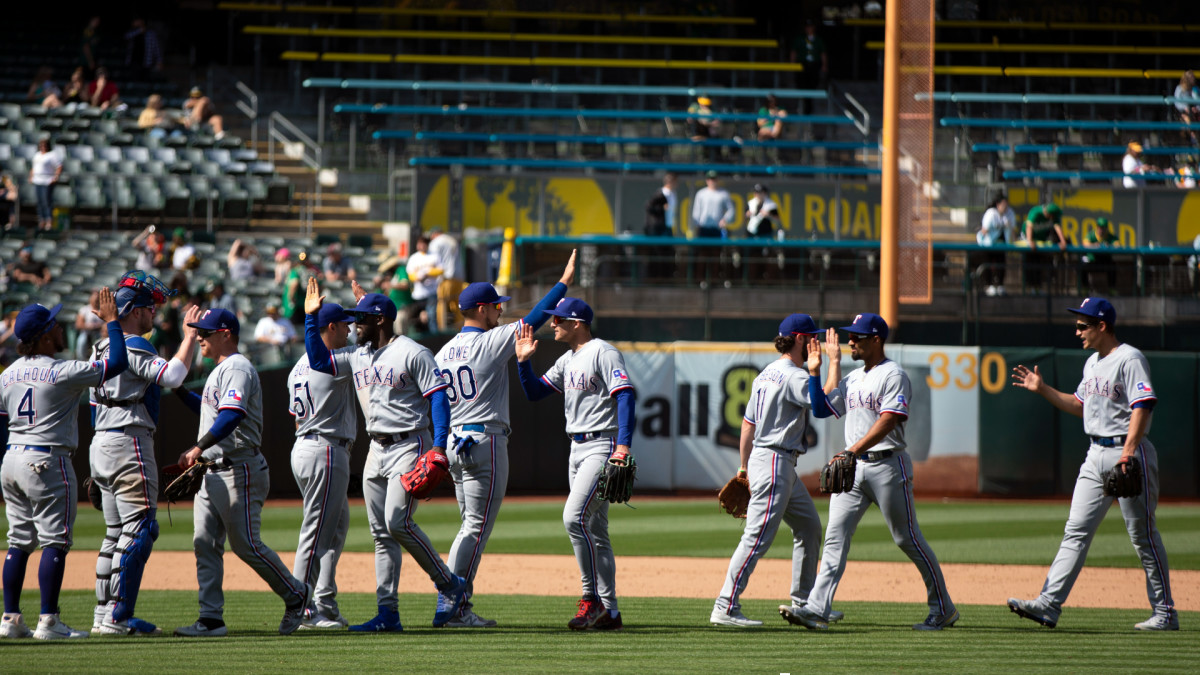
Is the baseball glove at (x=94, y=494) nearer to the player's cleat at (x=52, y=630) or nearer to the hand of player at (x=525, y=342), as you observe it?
the player's cleat at (x=52, y=630)

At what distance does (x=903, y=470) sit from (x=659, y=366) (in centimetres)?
949

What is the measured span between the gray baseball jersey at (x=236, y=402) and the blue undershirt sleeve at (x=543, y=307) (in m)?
1.60

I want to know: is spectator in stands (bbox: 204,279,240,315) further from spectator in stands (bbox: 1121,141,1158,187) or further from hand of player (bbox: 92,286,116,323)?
spectator in stands (bbox: 1121,141,1158,187)

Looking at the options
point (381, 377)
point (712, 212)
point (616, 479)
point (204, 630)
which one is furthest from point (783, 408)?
point (712, 212)

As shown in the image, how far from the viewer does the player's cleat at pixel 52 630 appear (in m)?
6.76

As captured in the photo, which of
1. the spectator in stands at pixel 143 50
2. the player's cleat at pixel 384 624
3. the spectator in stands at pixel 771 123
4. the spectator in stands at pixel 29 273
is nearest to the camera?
the player's cleat at pixel 384 624

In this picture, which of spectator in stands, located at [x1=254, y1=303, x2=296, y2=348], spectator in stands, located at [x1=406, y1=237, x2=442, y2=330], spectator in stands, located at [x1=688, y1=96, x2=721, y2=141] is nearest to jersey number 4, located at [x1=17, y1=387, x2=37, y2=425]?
spectator in stands, located at [x1=254, y1=303, x2=296, y2=348]

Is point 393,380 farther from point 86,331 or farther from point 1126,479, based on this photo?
point 86,331

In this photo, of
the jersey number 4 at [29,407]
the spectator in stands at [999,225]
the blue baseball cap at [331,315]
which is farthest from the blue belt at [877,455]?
the spectator in stands at [999,225]

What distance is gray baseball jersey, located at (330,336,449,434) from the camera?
7.21 m

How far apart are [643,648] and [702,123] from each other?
17200mm

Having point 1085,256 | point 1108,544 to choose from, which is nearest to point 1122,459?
point 1108,544

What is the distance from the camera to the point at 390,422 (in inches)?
285

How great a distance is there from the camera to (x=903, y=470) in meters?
7.25
